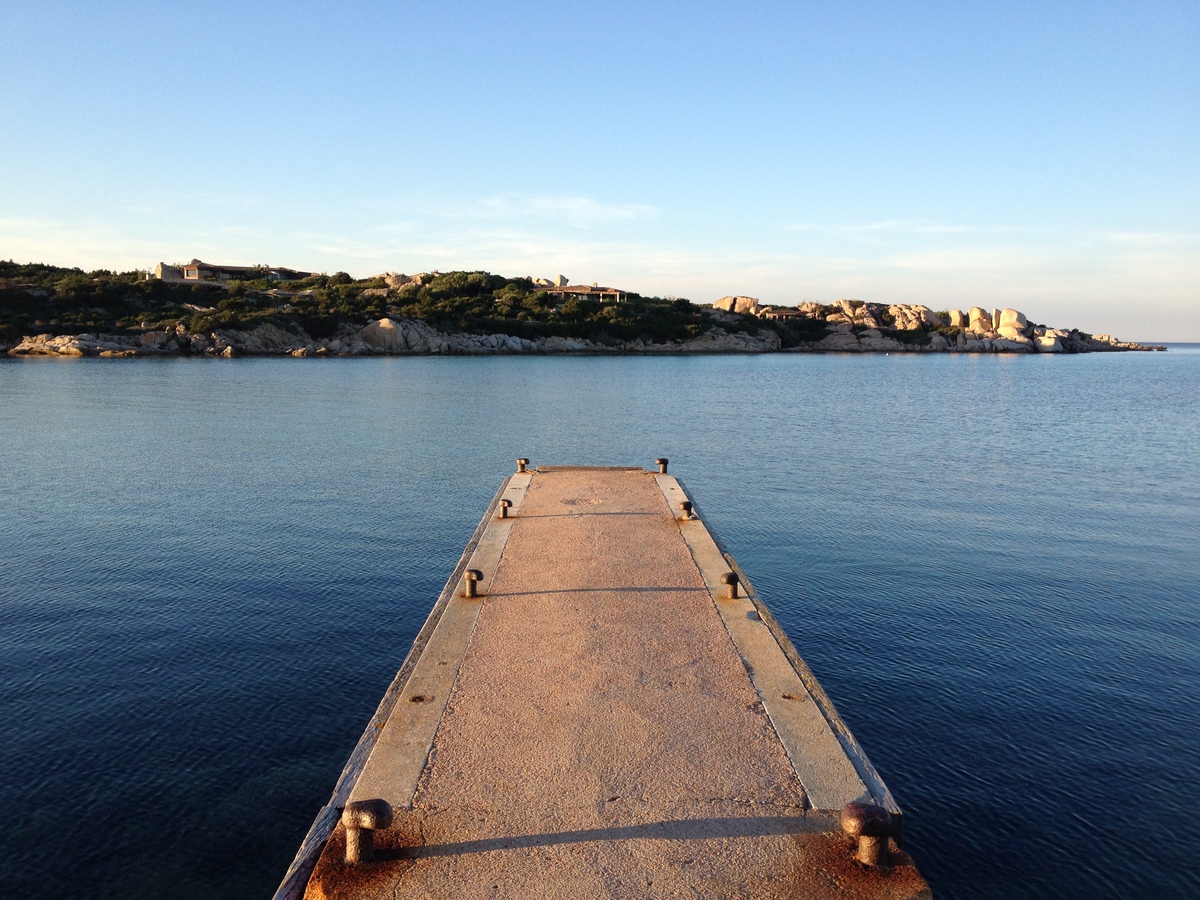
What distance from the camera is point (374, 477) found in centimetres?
2812

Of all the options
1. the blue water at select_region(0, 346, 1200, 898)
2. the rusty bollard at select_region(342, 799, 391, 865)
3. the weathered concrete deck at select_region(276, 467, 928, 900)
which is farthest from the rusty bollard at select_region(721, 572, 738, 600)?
the rusty bollard at select_region(342, 799, 391, 865)

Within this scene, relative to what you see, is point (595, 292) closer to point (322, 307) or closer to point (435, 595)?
point (322, 307)

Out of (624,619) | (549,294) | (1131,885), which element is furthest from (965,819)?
(549,294)

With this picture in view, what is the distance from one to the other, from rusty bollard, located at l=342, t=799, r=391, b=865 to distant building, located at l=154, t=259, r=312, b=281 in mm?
138767

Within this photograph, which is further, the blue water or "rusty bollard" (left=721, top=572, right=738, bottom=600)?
"rusty bollard" (left=721, top=572, right=738, bottom=600)

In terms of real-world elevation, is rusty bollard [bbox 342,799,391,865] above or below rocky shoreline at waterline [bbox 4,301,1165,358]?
below

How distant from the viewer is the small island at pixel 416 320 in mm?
94812

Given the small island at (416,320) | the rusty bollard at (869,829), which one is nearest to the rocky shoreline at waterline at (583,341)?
the small island at (416,320)

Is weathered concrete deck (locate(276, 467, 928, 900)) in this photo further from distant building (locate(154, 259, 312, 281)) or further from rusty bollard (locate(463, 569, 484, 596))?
distant building (locate(154, 259, 312, 281))

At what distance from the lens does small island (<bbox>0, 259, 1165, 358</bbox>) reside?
94812 mm

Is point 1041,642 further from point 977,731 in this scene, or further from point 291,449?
point 291,449

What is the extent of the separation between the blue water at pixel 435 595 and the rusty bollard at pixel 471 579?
2281 mm

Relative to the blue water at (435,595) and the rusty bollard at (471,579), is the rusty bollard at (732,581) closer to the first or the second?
the blue water at (435,595)

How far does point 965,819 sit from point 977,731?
2.24 meters
